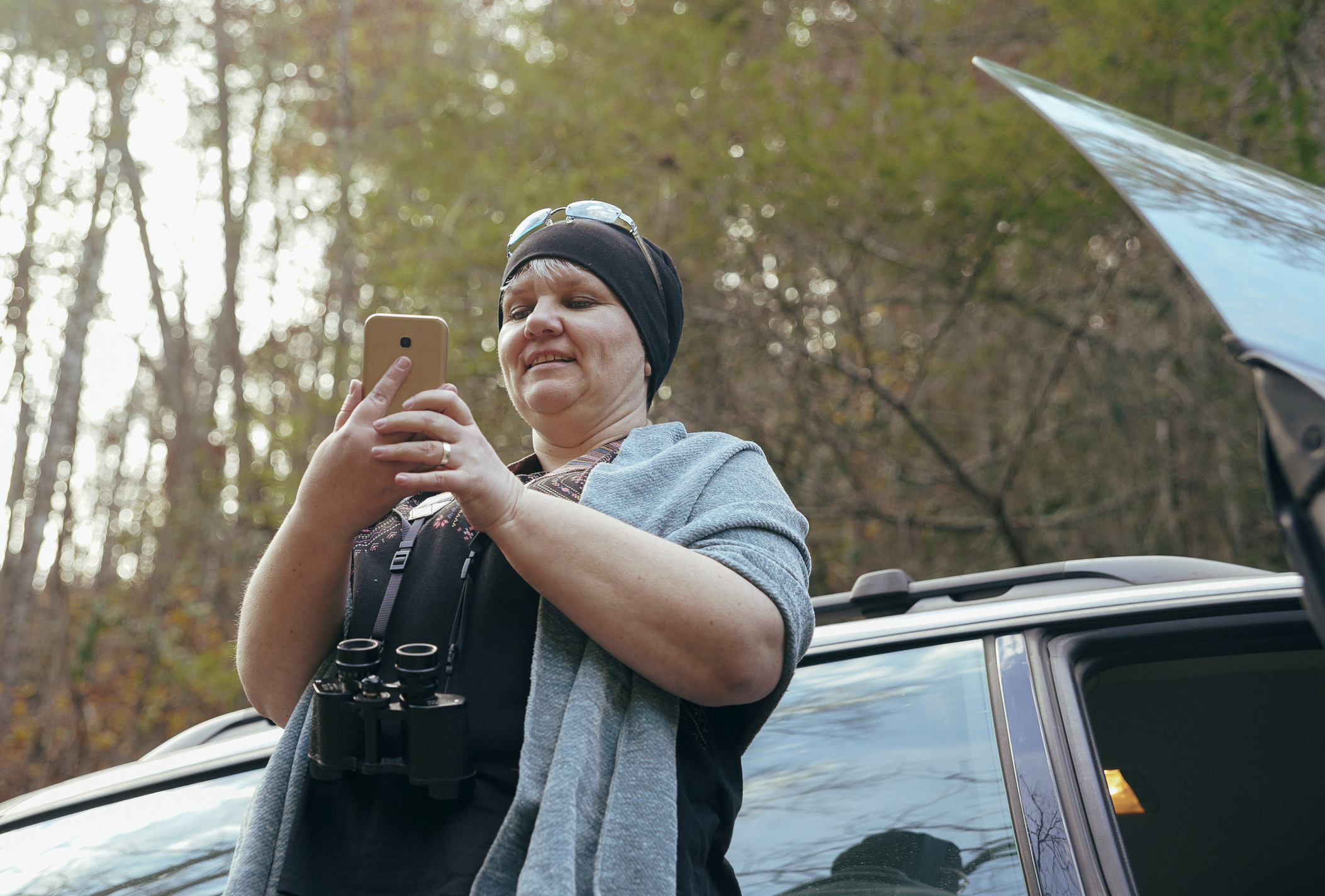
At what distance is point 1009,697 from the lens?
1.61 meters

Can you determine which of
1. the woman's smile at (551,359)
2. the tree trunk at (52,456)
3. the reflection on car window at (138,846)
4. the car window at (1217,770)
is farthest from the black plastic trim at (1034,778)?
the tree trunk at (52,456)

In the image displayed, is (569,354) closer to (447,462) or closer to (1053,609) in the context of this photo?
(447,462)

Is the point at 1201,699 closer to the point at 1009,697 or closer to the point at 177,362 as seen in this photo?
the point at 1009,697

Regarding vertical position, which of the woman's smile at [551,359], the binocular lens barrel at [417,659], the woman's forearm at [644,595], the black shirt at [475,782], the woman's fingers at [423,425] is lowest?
the black shirt at [475,782]

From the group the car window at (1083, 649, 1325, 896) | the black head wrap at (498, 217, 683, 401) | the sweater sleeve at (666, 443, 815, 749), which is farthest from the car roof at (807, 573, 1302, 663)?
the black head wrap at (498, 217, 683, 401)

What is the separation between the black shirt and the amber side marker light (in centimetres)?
131

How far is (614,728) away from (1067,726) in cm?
80

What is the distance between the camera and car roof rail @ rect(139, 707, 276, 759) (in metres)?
2.35

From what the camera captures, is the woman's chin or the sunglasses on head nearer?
the woman's chin

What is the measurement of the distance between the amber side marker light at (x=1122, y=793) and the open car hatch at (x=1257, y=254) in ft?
4.53

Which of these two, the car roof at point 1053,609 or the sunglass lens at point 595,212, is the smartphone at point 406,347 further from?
the car roof at point 1053,609

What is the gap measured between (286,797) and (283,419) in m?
6.83

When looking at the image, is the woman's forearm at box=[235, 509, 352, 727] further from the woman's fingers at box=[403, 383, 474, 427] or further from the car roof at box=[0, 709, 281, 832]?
the car roof at box=[0, 709, 281, 832]

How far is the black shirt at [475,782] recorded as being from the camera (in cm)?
117
